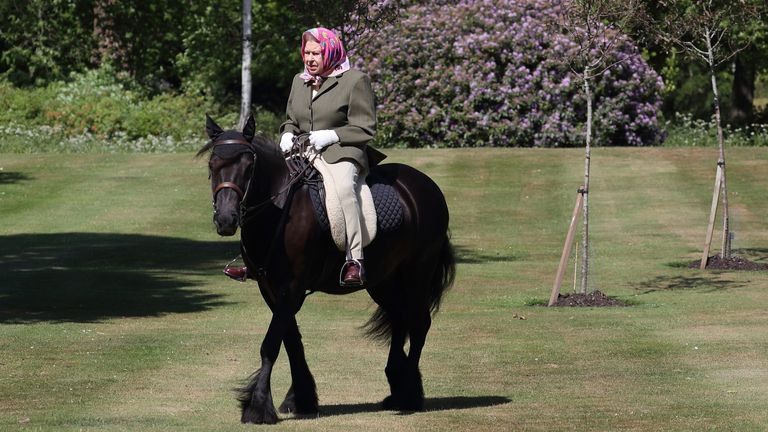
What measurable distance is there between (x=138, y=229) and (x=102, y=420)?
17591mm

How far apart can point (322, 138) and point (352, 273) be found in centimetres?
101

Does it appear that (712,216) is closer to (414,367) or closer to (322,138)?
(414,367)

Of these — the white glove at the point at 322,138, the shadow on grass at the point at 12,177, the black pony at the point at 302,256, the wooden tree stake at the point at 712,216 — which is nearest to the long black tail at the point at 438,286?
the black pony at the point at 302,256

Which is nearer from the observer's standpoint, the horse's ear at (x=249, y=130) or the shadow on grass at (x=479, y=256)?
the horse's ear at (x=249, y=130)

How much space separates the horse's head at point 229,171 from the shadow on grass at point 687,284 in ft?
37.7

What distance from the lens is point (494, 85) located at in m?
37.9

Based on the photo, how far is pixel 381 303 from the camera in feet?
38.0

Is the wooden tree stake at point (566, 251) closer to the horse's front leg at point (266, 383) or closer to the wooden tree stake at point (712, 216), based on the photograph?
the wooden tree stake at point (712, 216)

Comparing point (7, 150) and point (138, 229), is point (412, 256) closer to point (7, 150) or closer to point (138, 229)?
point (138, 229)

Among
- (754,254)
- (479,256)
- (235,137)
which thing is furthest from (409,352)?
(754,254)

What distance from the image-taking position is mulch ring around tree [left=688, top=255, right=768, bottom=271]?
22828mm

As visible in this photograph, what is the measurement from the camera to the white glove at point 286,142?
10.5 meters

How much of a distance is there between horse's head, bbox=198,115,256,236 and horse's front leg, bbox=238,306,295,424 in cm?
94

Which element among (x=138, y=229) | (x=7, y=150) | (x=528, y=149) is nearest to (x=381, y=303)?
(x=138, y=229)
